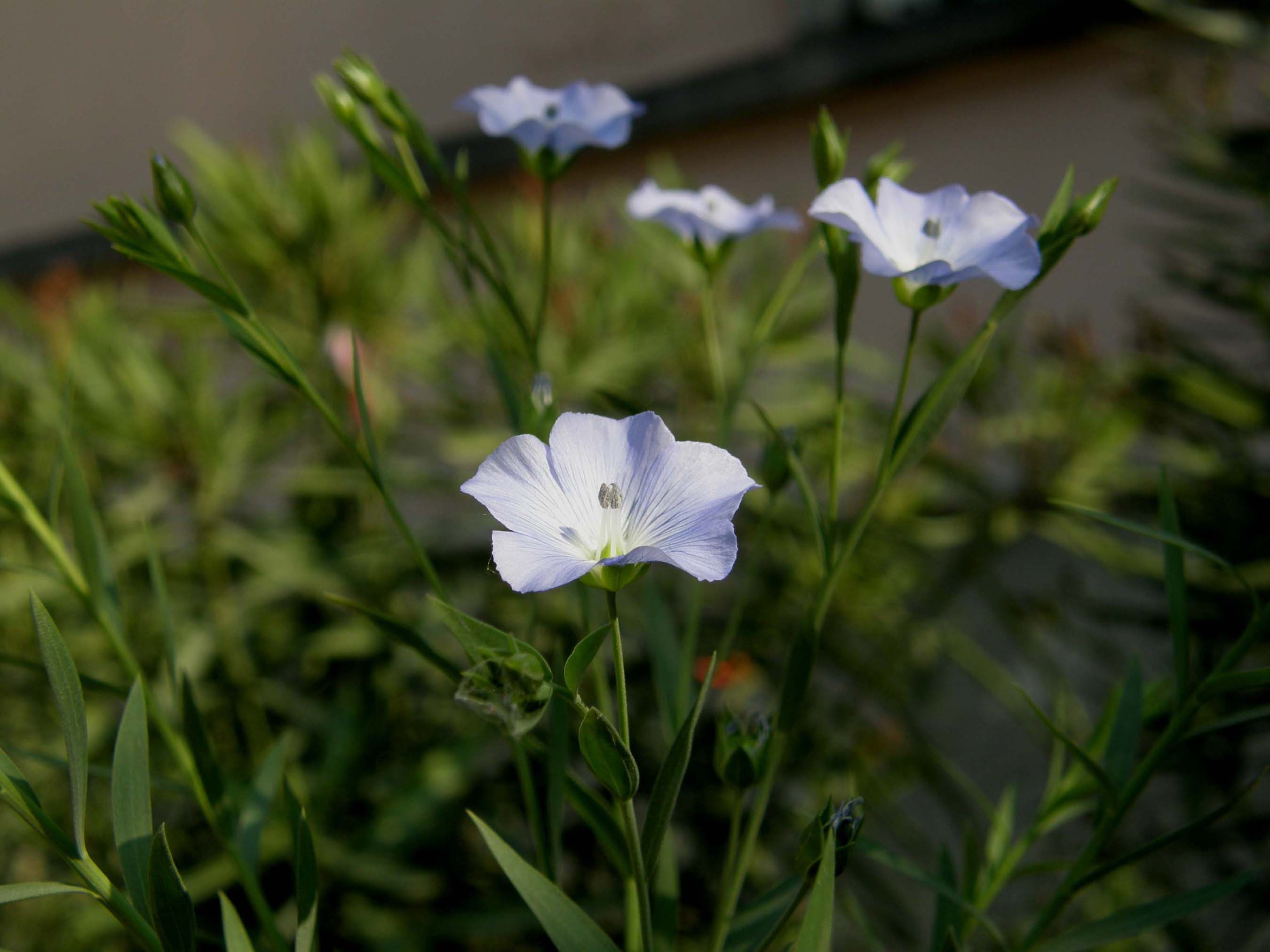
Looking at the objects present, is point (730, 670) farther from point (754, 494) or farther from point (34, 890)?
point (34, 890)

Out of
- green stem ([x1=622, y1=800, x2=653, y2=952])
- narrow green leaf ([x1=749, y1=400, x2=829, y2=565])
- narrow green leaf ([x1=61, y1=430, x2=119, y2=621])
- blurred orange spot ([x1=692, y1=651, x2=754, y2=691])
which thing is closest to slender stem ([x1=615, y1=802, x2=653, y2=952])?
green stem ([x1=622, y1=800, x2=653, y2=952])

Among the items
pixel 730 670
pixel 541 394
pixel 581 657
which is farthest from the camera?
pixel 730 670

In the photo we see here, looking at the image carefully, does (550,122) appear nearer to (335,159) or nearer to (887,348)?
(335,159)

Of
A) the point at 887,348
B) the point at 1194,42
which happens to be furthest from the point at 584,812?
the point at 1194,42

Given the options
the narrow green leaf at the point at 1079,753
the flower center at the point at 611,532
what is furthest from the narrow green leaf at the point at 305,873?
the narrow green leaf at the point at 1079,753

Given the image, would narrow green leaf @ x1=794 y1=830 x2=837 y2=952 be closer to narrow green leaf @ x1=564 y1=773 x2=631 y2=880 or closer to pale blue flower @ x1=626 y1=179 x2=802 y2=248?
narrow green leaf @ x1=564 y1=773 x2=631 y2=880

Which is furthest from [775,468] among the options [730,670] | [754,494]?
[754,494]

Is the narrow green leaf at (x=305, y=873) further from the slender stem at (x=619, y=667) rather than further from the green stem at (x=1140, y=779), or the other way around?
the green stem at (x=1140, y=779)
